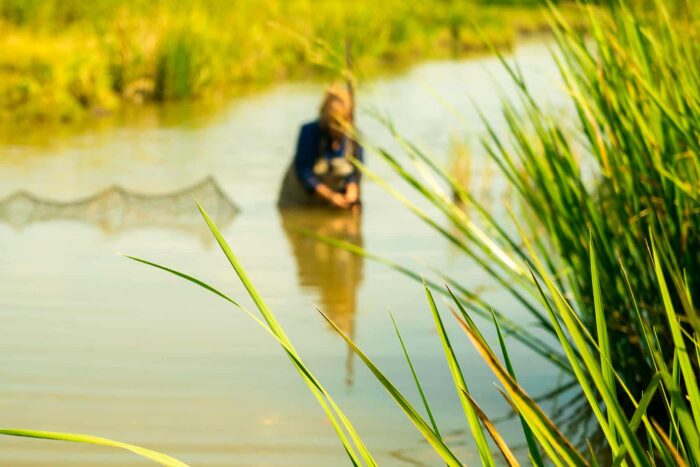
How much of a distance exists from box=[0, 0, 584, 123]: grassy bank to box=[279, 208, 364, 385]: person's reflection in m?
1.41

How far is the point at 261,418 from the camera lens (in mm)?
3639

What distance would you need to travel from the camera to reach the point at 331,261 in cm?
634

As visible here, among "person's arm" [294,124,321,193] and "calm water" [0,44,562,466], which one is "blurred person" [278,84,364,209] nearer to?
"person's arm" [294,124,321,193]

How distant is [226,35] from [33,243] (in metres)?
12.1

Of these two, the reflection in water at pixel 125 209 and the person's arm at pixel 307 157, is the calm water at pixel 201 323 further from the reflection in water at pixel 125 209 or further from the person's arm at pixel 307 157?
the person's arm at pixel 307 157

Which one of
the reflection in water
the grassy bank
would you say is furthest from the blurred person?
the grassy bank

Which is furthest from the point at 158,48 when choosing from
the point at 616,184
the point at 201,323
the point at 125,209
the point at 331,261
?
the point at 616,184

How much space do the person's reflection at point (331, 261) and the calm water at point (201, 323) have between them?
0.05 ft

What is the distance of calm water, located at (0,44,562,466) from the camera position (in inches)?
138

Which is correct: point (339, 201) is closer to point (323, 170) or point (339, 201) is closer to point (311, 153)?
point (323, 170)

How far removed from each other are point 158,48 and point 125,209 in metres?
8.05

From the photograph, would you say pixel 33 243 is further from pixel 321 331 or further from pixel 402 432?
pixel 402 432

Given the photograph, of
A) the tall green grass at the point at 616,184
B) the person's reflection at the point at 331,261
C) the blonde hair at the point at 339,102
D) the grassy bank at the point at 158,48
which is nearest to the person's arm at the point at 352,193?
the person's reflection at the point at 331,261

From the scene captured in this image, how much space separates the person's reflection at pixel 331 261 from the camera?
5.21 metres
